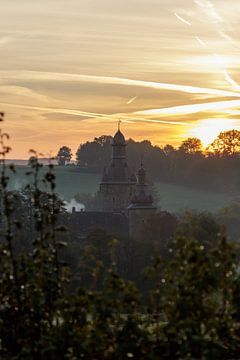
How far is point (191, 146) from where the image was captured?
165 meters

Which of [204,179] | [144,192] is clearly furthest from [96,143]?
[144,192]

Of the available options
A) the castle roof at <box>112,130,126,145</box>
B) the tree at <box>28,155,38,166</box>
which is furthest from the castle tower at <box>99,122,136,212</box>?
the tree at <box>28,155,38,166</box>

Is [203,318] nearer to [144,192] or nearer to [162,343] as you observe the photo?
[162,343]

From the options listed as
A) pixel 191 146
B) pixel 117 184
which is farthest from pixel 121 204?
pixel 191 146

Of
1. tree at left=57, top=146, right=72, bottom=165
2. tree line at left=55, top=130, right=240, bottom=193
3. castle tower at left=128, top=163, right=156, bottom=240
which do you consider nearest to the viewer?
castle tower at left=128, top=163, right=156, bottom=240

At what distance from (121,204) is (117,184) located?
8.22 feet

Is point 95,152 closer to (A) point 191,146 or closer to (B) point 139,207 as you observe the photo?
(A) point 191,146

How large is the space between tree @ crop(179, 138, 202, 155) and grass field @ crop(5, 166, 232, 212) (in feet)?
42.5

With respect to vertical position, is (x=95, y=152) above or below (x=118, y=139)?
above

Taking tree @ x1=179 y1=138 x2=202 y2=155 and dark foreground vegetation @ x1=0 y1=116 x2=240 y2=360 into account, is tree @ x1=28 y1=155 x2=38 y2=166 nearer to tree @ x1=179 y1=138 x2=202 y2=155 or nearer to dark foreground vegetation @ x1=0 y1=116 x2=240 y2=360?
dark foreground vegetation @ x1=0 y1=116 x2=240 y2=360

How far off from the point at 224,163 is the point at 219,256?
5564 inches

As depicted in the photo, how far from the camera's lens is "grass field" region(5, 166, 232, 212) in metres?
135

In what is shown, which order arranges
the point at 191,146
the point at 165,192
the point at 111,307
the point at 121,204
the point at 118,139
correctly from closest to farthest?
1. the point at 111,307
2. the point at 121,204
3. the point at 118,139
4. the point at 165,192
5. the point at 191,146

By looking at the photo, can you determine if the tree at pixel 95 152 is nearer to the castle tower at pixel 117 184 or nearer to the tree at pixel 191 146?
the tree at pixel 191 146
